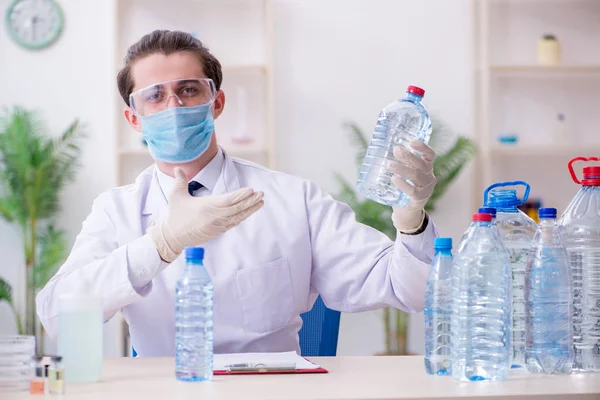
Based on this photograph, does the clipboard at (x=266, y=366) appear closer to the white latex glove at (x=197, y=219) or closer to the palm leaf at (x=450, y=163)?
the white latex glove at (x=197, y=219)

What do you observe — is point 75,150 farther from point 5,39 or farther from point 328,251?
point 328,251

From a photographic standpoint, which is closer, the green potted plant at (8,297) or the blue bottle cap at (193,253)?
the blue bottle cap at (193,253)

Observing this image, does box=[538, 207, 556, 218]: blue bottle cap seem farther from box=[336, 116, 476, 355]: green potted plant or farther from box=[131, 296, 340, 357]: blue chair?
box=[336, 116, 476, 355]: green potted plant

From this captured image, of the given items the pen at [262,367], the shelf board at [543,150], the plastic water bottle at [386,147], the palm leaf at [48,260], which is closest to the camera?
the pen at [262,367]

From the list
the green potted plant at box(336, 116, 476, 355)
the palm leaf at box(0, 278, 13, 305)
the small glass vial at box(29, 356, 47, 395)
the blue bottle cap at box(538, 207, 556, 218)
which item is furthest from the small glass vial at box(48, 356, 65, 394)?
the palm leaf at box(0, 278, 13, 305)

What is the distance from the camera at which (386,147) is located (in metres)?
1.87

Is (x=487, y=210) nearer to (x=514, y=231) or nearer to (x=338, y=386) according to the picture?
(x=514, y=231)

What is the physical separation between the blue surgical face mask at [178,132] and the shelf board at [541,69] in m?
2.70

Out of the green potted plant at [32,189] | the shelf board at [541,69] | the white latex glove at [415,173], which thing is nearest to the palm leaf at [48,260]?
the green potted plant at [32,189]

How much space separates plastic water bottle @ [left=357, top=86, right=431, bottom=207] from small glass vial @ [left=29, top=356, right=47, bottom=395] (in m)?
0.81

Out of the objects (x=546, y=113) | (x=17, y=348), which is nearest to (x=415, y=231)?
(x=17, y=348)

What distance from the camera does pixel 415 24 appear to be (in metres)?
4.63

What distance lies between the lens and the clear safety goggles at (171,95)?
6.94 ft

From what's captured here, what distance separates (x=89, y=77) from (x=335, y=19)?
4.83 ft
